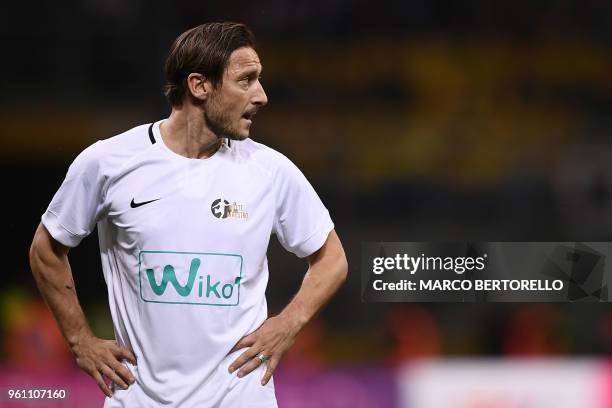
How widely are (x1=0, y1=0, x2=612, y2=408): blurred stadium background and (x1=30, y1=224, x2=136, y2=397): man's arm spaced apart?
793 mm

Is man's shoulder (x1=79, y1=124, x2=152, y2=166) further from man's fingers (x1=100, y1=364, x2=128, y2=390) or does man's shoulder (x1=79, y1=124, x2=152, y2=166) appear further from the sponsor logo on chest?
man's fingers (x1=100, y1=364, x2=128, y2=390)

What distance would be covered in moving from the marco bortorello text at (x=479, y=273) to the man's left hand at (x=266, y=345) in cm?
91

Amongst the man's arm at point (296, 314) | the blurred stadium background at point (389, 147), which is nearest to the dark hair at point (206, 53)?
the man's arm at point (296, 314)

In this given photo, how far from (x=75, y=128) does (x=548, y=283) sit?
1.66 metres

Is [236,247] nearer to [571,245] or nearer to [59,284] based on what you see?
[59,284]

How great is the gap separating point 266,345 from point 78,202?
0.55 m

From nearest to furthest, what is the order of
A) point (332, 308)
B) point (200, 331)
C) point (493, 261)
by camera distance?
point (200, 331) < point (493, 261) < point (332, 308)

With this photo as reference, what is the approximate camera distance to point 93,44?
332 cm

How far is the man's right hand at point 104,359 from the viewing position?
2248 mm

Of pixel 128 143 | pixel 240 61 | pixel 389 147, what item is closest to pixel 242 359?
pixel 128 143

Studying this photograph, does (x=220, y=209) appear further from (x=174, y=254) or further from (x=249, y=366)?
(x=249, y=366)

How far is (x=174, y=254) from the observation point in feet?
7.27

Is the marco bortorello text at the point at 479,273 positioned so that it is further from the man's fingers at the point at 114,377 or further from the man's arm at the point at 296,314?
the man's fingers at the point at 114,377

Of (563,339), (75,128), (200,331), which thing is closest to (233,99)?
(200,331)
